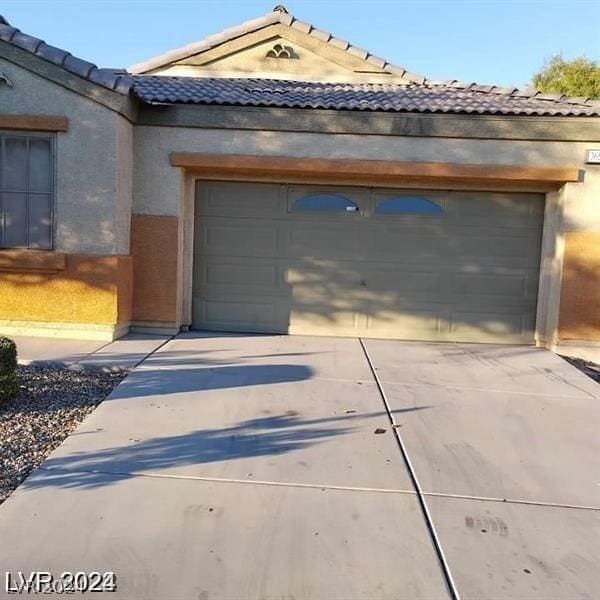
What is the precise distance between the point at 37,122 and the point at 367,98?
15.9ft

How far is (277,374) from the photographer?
7148 millimetres

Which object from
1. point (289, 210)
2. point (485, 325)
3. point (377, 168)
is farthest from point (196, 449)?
point (485, 325)

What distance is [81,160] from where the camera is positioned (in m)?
8.46

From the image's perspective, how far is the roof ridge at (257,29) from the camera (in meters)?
15.5

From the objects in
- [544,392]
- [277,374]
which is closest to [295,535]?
[277,374]

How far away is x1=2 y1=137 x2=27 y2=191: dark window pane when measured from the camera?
28.2 ft

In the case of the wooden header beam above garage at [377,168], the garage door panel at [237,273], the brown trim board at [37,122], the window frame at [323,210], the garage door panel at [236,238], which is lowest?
the garage door panel at [237,273]

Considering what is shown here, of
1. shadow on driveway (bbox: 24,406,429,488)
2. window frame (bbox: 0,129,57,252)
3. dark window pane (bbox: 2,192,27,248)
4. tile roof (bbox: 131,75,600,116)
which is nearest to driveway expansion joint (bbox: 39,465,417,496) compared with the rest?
shadow on driveway (bbox: 24,406,429,488)

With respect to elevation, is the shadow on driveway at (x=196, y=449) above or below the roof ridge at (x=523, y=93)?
below

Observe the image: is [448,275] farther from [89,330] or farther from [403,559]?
[403,559]

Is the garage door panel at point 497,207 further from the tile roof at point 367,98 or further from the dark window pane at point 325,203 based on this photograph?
the dark window pane at point 325,203

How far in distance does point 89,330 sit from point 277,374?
3039 mm

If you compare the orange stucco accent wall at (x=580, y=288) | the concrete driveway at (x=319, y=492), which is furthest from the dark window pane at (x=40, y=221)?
the orange stucco accent wall at (x=580, y=288)

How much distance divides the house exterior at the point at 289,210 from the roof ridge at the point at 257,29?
601 cm
